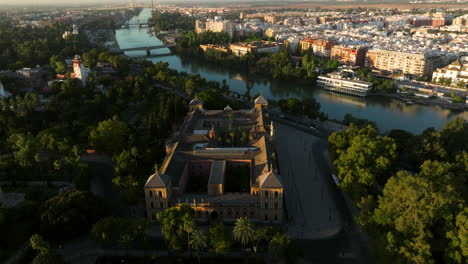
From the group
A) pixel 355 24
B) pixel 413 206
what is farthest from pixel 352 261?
pixel 355 24

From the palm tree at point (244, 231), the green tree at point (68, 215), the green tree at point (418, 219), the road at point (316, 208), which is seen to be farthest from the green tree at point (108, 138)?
the green tree at point (418, 219)

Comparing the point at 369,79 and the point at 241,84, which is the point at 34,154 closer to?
the point at 241,84

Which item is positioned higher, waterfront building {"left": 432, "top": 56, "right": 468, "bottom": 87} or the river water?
waterfront building {"left": 432, "top": 56, "right": 468, "bottom": 87}

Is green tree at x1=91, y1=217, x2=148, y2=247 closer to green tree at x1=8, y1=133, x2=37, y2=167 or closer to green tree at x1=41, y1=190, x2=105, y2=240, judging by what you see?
green tree at x1=41, y1=190, x2=105, y2=240

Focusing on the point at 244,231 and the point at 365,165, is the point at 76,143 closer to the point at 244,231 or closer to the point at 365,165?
the point at 244,231

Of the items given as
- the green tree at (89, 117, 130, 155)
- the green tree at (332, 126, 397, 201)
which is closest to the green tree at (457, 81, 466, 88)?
the green tree at (332, 126, 397, 201)
